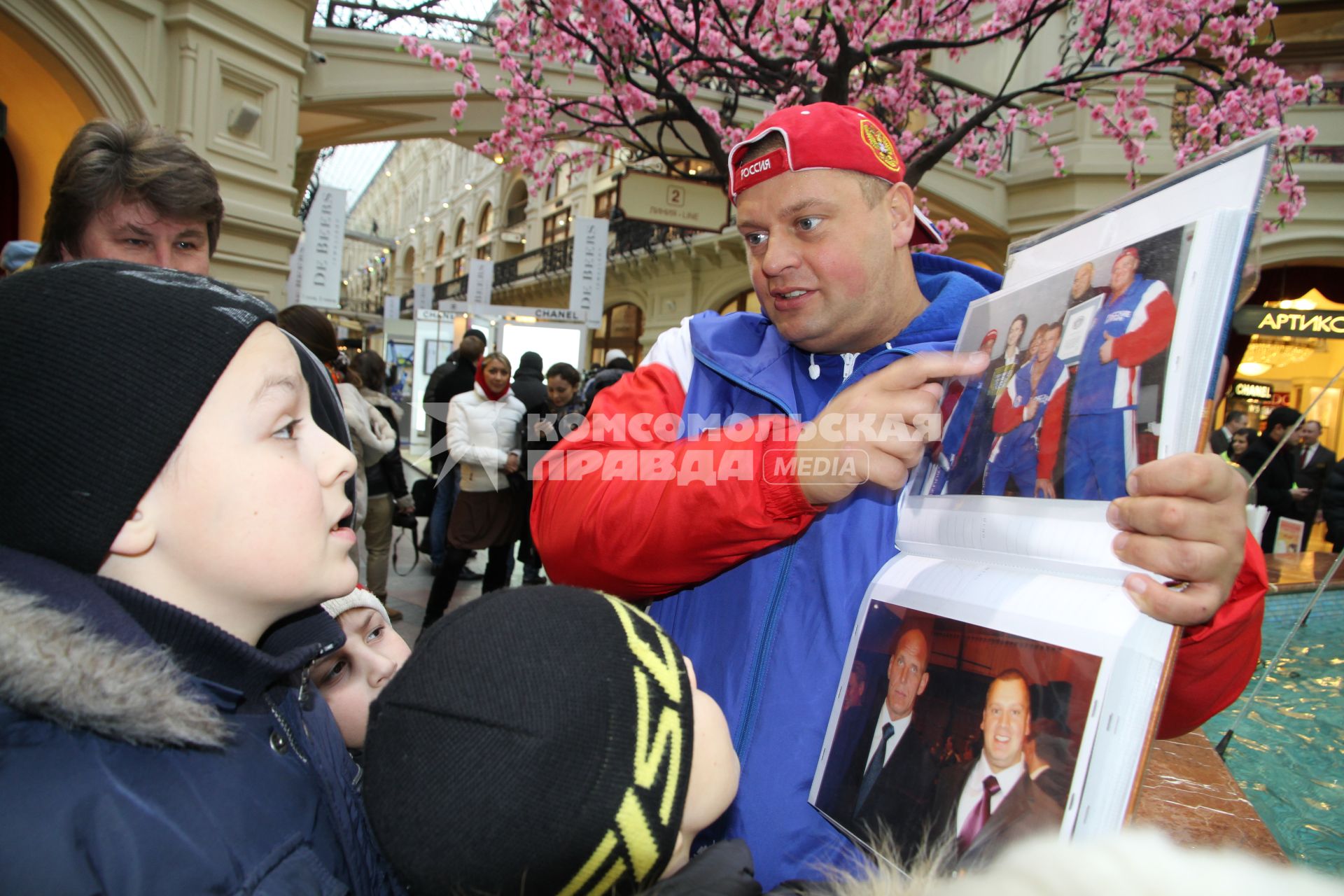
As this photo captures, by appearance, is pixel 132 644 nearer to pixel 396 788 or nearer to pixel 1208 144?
pixel 396 788

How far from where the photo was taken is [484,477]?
492 cm

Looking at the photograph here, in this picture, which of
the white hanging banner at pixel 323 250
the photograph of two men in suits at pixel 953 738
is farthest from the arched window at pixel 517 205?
the photograph of two men in suits at pixel 953 738

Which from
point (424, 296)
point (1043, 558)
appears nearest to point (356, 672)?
point (1043, 558)

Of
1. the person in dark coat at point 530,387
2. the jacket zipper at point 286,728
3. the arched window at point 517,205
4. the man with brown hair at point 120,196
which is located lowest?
the jacket zipper at point 286,728

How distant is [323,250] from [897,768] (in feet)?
31.1

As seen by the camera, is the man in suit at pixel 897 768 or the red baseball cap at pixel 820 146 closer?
the man in suit at pixel 897 768

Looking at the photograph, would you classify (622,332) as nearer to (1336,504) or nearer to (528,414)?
(528,414)

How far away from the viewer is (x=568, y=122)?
994cm

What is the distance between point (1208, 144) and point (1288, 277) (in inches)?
286

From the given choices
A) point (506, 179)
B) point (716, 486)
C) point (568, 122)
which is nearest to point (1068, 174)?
point (568, 122)

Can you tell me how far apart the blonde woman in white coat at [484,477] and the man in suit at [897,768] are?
13.5 ft

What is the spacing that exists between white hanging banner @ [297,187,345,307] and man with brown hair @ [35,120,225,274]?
7.09 metres

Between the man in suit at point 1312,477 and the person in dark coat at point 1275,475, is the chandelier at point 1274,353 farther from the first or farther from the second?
the person in dark coat at point 1275,475

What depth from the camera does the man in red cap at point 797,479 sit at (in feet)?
2.97
